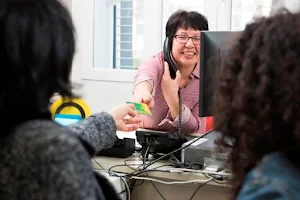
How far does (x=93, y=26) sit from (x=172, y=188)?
83.9 inches

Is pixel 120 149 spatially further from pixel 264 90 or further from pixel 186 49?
pixel 264 90

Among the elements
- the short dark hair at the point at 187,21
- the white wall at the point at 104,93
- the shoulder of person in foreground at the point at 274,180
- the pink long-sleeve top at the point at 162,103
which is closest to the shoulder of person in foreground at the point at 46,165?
the shoulder of person in foreground at the point at 274,180

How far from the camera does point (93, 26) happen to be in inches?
137

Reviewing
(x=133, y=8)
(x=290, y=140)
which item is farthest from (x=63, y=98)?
(x=133, y=8)

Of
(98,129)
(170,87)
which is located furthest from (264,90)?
(170,87)

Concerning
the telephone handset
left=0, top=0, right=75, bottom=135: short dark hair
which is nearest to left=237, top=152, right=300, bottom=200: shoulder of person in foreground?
left=0, top=0, right=75, bottom=135: short dark hair

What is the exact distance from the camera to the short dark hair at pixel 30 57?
73 centimetres

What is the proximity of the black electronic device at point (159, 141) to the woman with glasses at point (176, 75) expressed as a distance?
0.34m

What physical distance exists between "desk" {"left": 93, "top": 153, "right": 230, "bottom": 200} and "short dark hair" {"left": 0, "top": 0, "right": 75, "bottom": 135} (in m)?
0.89

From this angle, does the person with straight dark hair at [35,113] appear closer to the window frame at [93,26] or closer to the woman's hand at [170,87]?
the woman's hand at [170,87]

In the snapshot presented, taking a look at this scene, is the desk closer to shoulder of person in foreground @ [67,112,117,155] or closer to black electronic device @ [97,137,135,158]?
black electronic device @ [97,137,135,158]

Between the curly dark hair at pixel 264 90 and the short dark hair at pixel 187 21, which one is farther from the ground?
the short dark hair at pixel 187 21

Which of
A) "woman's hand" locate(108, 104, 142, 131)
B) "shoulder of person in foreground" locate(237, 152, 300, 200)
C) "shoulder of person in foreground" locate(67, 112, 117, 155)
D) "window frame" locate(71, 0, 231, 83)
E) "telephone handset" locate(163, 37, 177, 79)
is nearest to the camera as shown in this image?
"shoulder of person in foreground" locate(237, 152, 300, 200)

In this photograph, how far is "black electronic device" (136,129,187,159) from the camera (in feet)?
5.72
